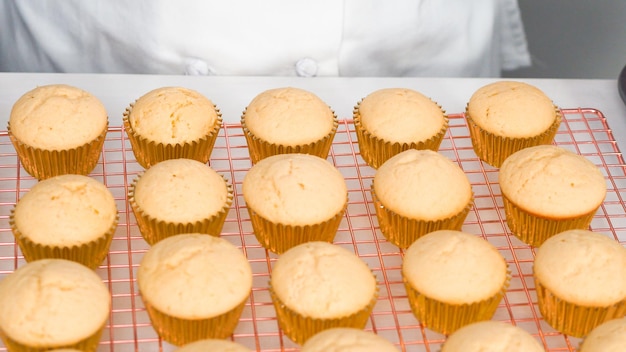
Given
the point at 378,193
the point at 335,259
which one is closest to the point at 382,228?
the point at 378,193

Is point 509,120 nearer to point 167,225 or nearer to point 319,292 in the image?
point 319,292

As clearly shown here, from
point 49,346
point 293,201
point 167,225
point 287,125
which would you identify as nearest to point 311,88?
point 287,125

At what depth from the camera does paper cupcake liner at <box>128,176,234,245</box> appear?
5.81 feet

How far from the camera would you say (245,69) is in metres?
2.37

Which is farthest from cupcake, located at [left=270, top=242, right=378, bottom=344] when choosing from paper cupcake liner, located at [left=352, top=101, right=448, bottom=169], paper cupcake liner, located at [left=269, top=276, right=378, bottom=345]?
paper cupcake liner, located at [left=352, top=101, right=448, bottom=169]

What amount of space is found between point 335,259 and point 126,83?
36.6 inches

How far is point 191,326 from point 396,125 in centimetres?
76

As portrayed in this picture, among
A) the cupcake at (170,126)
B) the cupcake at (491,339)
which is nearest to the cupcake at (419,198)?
the cupcake at (491,339)

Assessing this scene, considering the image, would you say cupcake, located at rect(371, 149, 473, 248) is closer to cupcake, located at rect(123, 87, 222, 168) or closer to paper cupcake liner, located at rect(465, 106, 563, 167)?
paper cupcake liner, located at rect(465, 106, 563, 167)

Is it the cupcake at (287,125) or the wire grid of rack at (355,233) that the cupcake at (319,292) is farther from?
the cupcake at (287,125)

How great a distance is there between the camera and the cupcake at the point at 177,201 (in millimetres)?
1775

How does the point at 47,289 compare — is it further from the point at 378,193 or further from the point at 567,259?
the point at 567,259

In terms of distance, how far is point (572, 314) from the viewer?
65.1 inches

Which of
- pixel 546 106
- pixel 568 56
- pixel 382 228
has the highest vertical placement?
pixel 546 106
